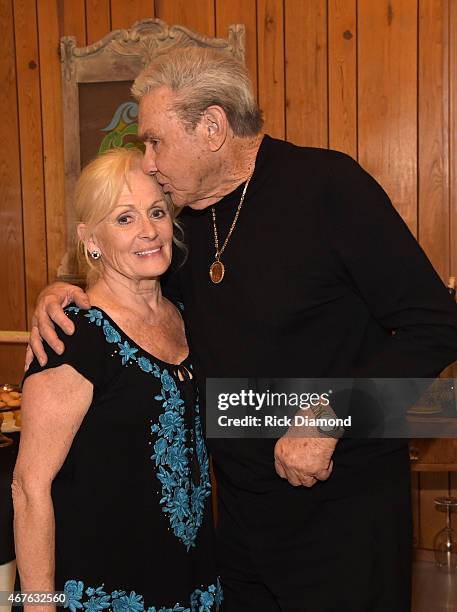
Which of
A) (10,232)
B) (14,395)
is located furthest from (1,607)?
(10,232)

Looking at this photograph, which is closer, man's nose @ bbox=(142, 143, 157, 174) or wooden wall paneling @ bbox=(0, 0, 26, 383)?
man's nose @ bbox=(142, 143, 157, 174)

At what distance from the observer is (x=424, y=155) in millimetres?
3910

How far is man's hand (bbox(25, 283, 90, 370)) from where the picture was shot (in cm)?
168

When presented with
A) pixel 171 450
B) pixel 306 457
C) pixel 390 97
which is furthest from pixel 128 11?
pixel 306 457

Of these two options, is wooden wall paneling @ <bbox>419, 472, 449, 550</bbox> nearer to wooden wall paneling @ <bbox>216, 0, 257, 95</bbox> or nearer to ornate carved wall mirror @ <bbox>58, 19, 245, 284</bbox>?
ornate carved wall mirror @ <bbox>58, 19, 245, 284</bbox>

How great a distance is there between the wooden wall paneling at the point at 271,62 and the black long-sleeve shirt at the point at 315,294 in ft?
7.21

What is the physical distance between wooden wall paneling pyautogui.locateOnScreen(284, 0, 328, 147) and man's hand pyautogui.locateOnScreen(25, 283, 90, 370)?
7.81ft

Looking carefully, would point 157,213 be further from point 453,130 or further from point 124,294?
point 453,130

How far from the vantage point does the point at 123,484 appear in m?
1.76

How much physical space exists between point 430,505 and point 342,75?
2.20 meters

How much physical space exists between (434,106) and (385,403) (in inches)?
101

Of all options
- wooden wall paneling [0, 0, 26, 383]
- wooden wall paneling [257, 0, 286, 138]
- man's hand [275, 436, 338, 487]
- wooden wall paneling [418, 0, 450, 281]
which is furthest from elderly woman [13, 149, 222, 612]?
wooden wall paneling [0, 0, 26, 383]

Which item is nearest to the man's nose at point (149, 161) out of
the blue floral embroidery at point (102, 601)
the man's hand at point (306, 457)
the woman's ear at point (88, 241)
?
the woman's ear at point (88, 241)

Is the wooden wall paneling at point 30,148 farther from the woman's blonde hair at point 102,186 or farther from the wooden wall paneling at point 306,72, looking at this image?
the woman's blonde hair at point 102,186
